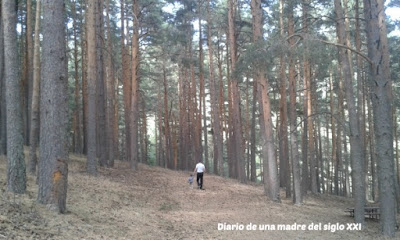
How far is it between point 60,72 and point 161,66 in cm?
2573

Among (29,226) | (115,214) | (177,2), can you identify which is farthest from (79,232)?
(177,2)

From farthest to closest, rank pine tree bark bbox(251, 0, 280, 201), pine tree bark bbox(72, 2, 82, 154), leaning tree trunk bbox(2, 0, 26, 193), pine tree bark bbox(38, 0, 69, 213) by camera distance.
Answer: pine tree bark bbox(72, 2, 82, 154) < pine tree bark bbox(251, 0, 280, 201) < leaning tree trunk bbox(2, 0, 26, 193) < pine tree bark bbox(38, 0, 69, 213)

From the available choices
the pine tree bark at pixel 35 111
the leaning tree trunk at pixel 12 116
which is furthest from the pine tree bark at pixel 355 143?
the pine tree bark at pixel 35 111

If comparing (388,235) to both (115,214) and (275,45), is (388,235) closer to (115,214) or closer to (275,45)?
(275,45)

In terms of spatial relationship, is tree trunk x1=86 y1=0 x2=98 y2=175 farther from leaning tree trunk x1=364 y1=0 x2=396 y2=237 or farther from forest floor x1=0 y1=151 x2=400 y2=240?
leaning tree trunk x1=364 y1=0 x2=396 y2=237

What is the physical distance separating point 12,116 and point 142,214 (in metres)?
4.45

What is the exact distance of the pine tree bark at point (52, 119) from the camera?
795 cm

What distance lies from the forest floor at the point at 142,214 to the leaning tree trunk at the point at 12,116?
417mm

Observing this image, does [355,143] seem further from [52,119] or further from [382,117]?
[52,119]

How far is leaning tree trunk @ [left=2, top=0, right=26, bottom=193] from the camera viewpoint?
8.64 meters

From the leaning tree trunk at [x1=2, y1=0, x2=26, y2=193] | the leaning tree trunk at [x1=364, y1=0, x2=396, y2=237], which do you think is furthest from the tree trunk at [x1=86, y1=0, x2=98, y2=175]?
the leaning tree trunk at [x1=364, y1=0, x2=396, y2=237]

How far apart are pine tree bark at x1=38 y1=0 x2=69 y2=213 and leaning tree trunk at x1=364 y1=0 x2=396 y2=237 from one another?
8698 millimetres

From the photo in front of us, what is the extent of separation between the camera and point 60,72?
813 cm

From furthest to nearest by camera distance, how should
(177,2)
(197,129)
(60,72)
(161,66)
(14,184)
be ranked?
1. (161,66)
2. (197,129)
3. (177,2)
4. (14,184)
5. (60,72)
